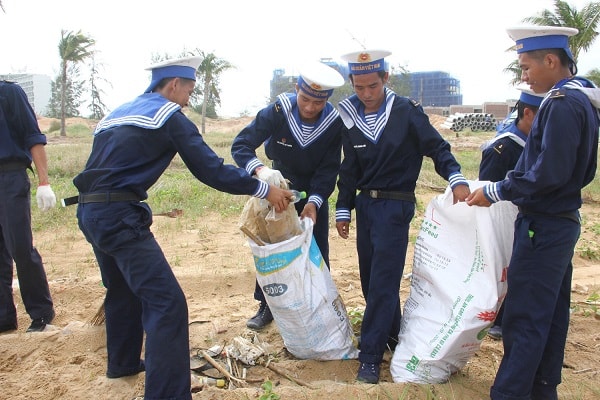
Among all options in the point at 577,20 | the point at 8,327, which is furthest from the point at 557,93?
the point at 577,20

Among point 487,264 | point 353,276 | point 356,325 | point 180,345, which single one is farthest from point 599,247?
point 180,345

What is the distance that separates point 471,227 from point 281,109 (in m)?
1.40

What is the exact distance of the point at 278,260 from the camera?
2.81m

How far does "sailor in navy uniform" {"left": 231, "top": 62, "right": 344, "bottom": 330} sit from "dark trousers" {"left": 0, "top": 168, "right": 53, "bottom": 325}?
56.6 inches

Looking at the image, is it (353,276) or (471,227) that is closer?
(471,227)

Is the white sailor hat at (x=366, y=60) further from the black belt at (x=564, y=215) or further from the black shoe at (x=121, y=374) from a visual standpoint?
the black shoe at (x=121, y=374)

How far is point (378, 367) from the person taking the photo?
2857 millimetres

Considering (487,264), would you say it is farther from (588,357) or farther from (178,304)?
(178,304)

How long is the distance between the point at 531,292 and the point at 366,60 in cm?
141

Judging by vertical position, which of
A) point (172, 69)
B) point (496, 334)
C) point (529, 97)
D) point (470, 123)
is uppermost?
point (172, 69)

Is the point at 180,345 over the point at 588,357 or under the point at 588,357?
over

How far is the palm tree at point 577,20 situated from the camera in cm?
1523

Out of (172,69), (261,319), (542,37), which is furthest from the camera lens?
(261,319)

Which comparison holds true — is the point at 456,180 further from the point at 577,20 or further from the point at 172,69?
the point at 577,20
